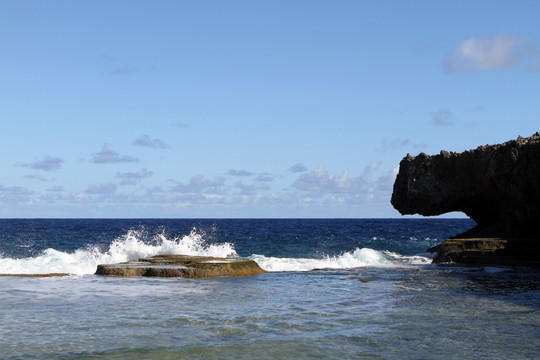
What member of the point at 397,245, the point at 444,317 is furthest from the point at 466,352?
the point at 397,245

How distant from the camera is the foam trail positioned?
86.0 feet

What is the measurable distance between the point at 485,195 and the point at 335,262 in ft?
31.2

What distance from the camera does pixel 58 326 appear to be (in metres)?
10.7

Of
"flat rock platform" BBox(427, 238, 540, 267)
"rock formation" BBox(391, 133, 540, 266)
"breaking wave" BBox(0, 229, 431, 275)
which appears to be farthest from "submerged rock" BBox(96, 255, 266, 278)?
"rock formation" BBox(391, 133, 540, 266)

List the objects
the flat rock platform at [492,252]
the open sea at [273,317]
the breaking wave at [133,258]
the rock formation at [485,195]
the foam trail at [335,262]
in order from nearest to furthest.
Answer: the open sea at [273,317], the breaking wave at [133,258], the flat rock platform at [492,252], the foam trail at [335,262], the rock formation at [485,195]

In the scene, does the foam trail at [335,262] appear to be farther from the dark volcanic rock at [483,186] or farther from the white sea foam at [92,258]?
the dark volcanic rock at [483,186]

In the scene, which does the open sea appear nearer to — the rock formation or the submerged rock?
the submerged rock

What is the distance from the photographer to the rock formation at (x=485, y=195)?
27.1 metres

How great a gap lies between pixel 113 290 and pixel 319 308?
20.3 feet

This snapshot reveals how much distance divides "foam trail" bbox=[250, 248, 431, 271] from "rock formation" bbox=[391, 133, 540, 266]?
8.44ft

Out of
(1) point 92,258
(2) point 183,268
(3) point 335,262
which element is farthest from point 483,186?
(1) point 92,258

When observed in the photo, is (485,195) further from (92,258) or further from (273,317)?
(273,317)

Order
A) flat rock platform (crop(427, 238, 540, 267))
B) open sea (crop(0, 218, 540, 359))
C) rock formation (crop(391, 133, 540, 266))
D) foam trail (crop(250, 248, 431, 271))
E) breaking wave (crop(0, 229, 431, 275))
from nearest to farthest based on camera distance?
open sea (crop(0, 218, 540, 359)) < breaking wave (crop(0, 229, 431, 275)) < flat rock platform (crop(427, 238, 540, 267)) < foam trail (crop(250, 248, 431, 271)) < rock formation (crop(391, 133, 540, 266))

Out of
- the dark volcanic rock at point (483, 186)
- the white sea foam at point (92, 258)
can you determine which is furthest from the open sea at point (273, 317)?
the dark volcanic rock at point (483, 186)
